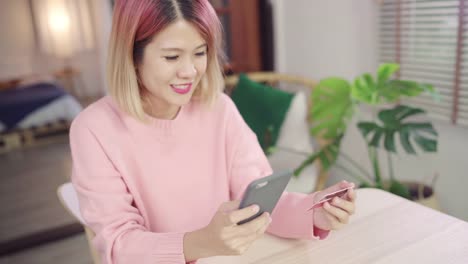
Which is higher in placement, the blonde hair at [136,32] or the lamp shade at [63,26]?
the lamp shade at [63,26]

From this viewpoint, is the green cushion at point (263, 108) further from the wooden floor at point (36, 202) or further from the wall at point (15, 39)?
the wall at point (15, 39)

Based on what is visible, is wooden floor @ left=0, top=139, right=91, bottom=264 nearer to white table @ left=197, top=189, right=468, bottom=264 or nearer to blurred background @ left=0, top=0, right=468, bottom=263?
blurred background @ left=0, top=0, right=468, bottom=263

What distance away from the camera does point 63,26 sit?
5.17 metres

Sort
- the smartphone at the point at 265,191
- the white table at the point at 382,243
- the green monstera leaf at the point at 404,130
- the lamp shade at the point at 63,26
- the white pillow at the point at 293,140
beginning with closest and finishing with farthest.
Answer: the smartphone at the point at 265,191 < the white table at the point at 382,243 < the green monstera leaf at the point at 404,130 < the white pillow at the point at 293,140 < the lamp shade at the point at 63,26

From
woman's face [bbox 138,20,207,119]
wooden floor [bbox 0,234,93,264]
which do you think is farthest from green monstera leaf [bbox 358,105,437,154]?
wooden floor [bbox 0,234,93,264]

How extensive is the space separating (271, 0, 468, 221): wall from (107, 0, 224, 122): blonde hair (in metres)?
1.14

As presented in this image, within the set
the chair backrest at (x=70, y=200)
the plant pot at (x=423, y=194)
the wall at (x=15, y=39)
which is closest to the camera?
the chair backrest at (x=70, y=200)

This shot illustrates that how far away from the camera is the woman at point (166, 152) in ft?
2.72

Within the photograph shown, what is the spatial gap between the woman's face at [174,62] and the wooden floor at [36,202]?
156cm

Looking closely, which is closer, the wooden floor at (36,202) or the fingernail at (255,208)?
the fingernail at (255,208)

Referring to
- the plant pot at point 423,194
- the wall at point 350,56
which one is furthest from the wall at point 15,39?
the plant pot at point 423,194

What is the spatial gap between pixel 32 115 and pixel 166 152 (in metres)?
3.30

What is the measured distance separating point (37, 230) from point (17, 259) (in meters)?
0.23

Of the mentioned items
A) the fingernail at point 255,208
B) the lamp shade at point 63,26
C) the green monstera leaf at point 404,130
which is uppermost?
the lamp shade at point 63,26
